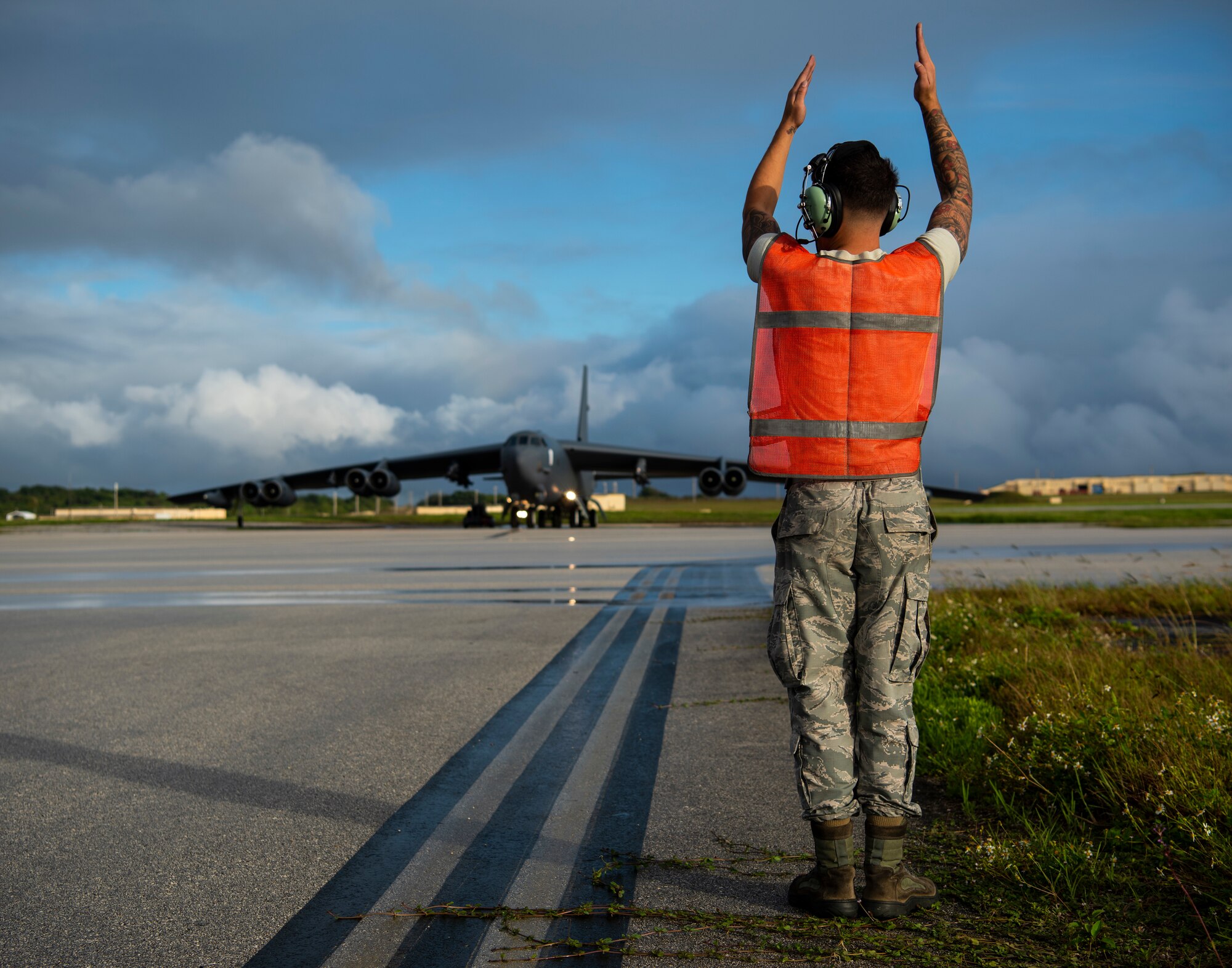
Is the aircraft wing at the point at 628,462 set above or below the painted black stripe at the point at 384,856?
above

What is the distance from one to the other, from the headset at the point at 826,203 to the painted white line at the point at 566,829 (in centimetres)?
218

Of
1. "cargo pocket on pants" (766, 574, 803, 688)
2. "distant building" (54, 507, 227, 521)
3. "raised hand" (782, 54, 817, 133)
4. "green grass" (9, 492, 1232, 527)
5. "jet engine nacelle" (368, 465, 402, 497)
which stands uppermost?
"raised hand" (782, 54, 817, 133)

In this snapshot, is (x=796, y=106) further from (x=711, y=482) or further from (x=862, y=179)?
(x=711, y=482)

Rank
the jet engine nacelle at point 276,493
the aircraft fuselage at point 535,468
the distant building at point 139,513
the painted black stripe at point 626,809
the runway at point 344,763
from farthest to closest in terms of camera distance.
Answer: the distant building at point 139,513
the jet engine nacelle at point 276,493
the aircraft fuselage at point 535,468
the runway at point 344,763
the painted black stripe at point 626,809

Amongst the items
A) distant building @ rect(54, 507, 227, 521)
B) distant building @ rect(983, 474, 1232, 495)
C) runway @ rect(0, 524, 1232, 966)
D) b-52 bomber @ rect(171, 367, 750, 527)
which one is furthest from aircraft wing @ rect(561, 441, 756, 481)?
distant building @ rect(983, 474, 1232, 495)

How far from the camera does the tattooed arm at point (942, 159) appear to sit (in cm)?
303

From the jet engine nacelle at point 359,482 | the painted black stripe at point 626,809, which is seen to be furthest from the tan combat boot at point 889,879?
the jet engine nacelle at point 359,482

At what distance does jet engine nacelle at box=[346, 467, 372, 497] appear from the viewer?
1550 inches

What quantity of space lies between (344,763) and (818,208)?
3229 millimetres

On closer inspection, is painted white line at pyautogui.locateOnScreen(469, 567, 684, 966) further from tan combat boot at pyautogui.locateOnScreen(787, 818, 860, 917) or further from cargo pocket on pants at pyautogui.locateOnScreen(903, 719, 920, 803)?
cargo pocket on pants at pyautogui.locateOnScreen(903, 719, 920, 803)

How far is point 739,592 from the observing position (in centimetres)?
1218

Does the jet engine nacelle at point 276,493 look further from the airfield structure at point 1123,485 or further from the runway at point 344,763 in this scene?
the airfield structure at point 1123,485

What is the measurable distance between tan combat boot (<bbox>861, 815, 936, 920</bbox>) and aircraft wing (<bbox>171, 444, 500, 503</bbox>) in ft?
131

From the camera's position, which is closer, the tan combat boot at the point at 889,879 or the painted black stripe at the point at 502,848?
the painted black stripe at the point at 502,848
